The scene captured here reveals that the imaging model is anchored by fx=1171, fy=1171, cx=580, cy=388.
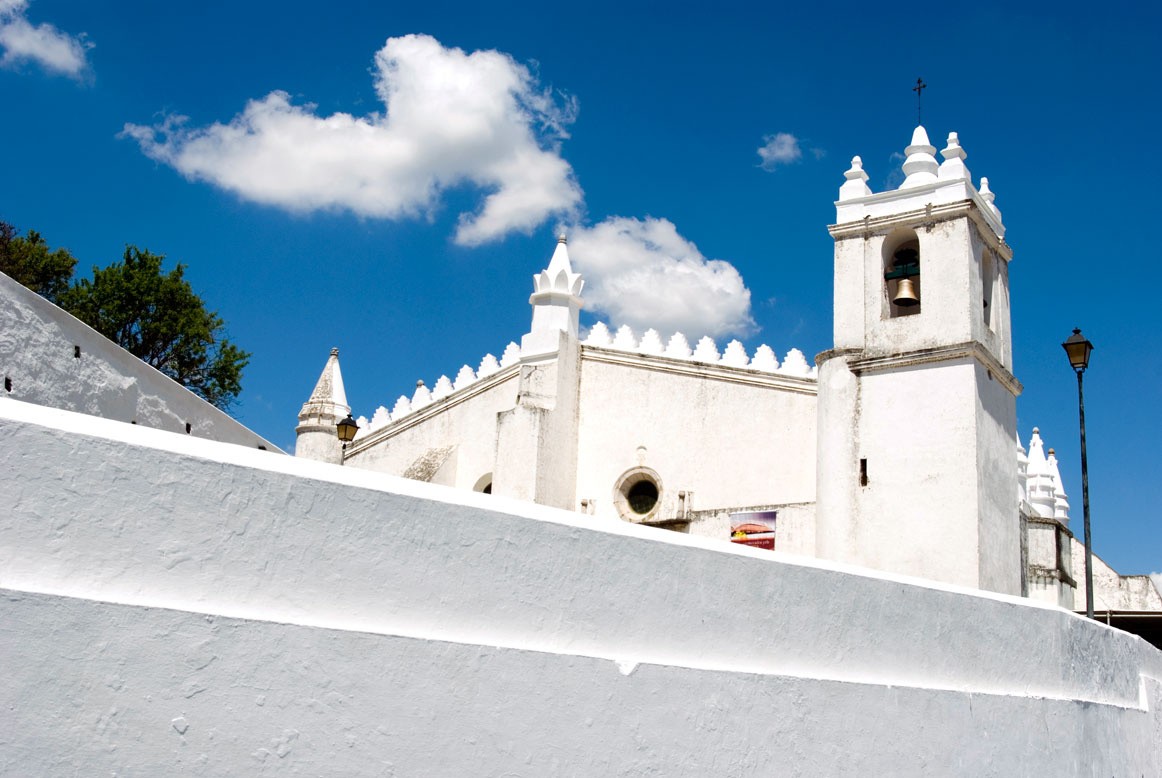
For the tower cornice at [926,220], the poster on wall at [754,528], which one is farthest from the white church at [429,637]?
the tower cornice at [926,220]

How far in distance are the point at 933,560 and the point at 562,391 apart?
702 cm

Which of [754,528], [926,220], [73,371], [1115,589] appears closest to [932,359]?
[926,220]

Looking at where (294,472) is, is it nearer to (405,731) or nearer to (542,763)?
(405,731)

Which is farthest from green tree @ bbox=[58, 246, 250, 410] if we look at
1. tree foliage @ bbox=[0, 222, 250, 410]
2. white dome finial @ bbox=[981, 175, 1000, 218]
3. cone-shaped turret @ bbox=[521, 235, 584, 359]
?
white dome finial @ bbox=[981, 175, 1000, 218]

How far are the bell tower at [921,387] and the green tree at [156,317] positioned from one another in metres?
15.2

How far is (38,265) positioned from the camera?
2583 cm

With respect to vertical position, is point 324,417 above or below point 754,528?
above

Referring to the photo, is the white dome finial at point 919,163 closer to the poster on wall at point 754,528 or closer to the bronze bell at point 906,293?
the bronze bell at point 906,293

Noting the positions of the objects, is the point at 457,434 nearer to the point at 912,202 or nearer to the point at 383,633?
the point at 912,202

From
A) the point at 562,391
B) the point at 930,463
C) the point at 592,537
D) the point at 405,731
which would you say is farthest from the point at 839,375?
the point at 405,731

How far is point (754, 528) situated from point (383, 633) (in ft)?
41.1

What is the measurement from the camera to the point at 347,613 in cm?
441

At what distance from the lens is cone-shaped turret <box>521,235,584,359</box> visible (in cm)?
1973

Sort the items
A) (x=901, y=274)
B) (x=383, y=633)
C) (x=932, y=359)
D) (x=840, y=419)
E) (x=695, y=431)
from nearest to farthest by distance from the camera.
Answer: (x=383, y=633)
(x=932, y=359)
(x=840, y=419)
(x=901, y=274)
(x=695, y=431)
